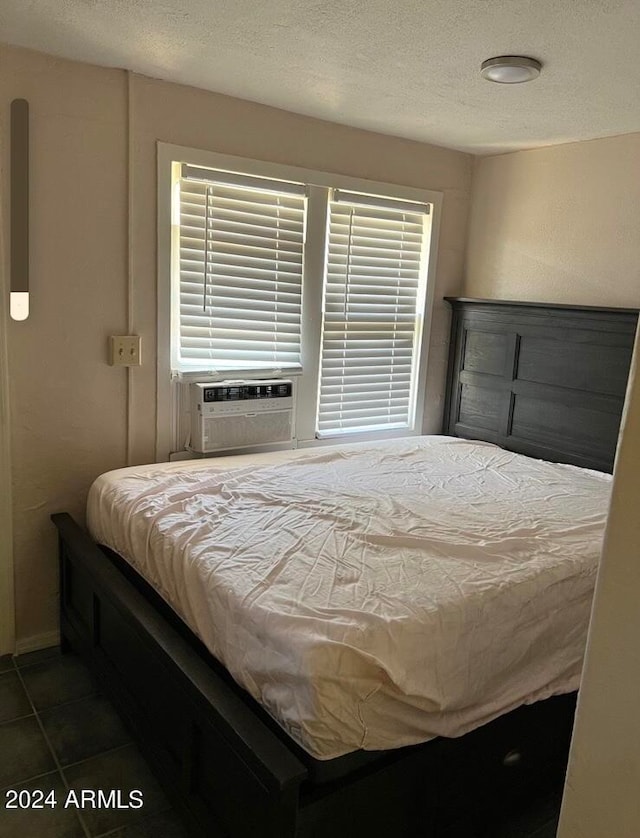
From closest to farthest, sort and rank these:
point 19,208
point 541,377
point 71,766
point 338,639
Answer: point 338,639 < point 71,766 < point 19,208 < point 541,377

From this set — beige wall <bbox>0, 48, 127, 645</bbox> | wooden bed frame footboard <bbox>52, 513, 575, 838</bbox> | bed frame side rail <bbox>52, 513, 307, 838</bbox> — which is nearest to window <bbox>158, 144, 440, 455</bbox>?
beige wall <bbox>0, 48, 127, 645</bbox>

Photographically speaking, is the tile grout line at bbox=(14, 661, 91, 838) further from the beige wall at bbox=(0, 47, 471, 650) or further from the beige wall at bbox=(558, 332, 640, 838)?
the beige wall at bbox=(558, 332, 640, 838)

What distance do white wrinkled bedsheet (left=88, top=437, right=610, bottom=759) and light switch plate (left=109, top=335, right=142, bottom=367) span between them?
0.44 m

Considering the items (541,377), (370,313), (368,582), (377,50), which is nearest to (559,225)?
(541,377)

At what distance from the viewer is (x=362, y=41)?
6.70ft

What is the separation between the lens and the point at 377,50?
83.0 inches

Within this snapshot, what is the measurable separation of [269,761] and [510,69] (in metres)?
2.14

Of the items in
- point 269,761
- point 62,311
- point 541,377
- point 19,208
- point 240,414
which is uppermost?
point 19,208

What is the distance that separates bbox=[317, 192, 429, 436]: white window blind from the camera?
3238 millimetres

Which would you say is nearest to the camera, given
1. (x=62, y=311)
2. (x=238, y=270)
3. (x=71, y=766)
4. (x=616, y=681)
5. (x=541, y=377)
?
(x=616, y=681)

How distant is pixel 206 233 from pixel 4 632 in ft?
6.02

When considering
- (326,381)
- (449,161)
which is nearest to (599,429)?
(326,381)

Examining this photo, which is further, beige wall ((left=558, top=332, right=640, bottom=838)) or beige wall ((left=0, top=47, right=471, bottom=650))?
beige wall ((left=0, top=47, right=471, bottom=650))

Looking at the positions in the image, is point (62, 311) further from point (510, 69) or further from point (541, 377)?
point (541, 377)
